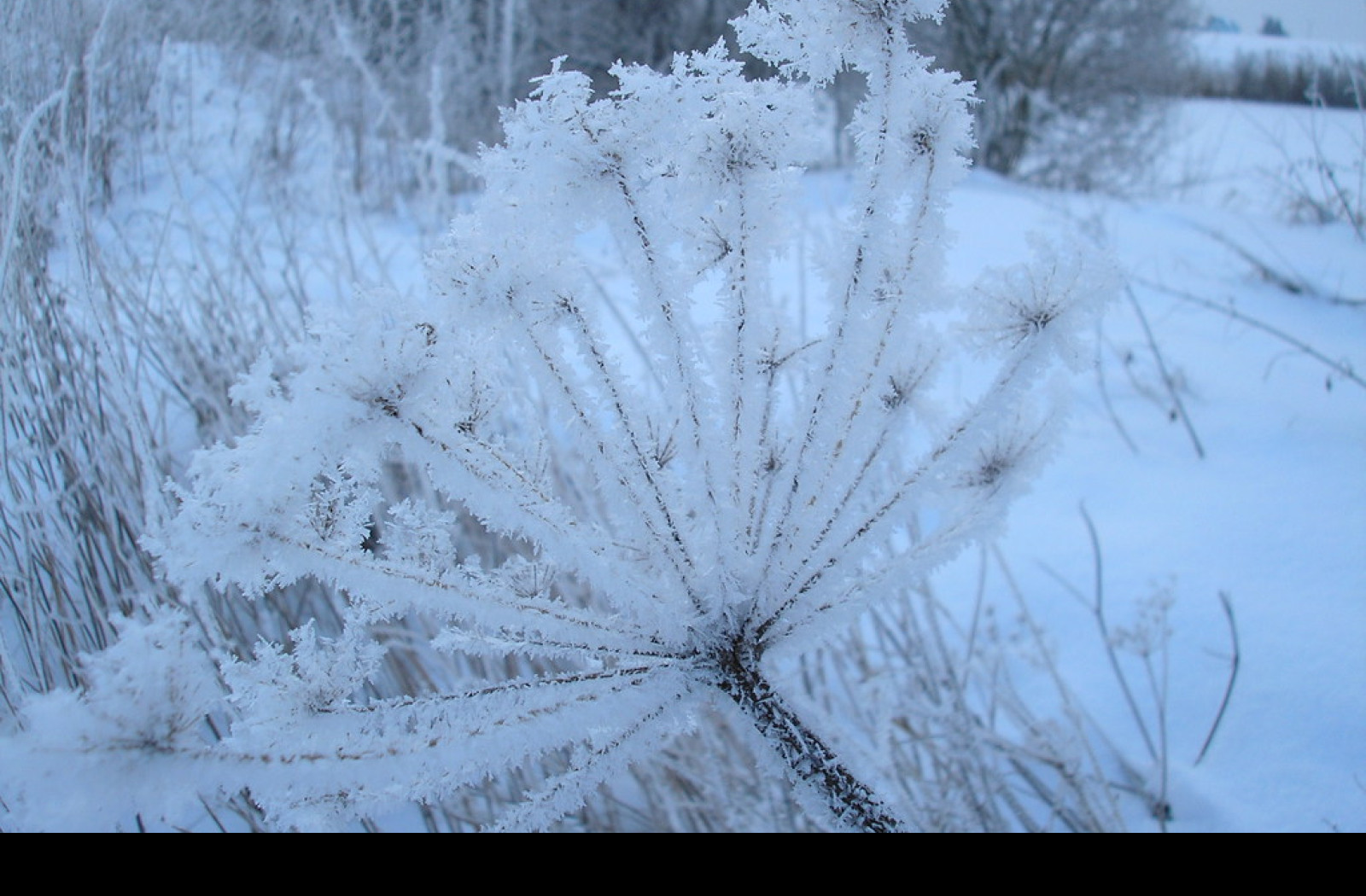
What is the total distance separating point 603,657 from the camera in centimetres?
47

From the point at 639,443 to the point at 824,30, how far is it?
258mm

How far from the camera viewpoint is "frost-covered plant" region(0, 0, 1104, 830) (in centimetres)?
38

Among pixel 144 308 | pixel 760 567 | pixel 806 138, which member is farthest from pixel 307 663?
pixel 144 308

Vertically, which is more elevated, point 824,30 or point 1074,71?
point 1074,71

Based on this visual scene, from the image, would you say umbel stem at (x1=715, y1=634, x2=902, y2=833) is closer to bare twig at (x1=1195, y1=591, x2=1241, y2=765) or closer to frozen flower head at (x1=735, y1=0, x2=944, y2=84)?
frozen flower head at (x1=735, y1=0, x2=944, y2=84)

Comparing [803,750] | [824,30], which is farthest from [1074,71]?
[803,750]

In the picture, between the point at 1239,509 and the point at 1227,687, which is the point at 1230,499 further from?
the point at 1227,687

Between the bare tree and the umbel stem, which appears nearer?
→ the umbel stem

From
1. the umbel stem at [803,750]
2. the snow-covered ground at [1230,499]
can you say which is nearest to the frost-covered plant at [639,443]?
the umbel stem at [803,750]

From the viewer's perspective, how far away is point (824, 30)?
0.42m

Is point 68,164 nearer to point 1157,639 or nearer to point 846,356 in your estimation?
point 846,356

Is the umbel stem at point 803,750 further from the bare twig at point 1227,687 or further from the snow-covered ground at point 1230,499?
the bare twig at point 1227,687

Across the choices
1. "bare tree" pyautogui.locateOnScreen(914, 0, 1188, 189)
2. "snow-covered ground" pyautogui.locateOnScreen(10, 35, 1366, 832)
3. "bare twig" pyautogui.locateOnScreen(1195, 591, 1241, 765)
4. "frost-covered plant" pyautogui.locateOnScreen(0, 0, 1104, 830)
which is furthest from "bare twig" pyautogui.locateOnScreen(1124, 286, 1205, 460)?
"bare tree" pyautogui.locateOnScreen(914, 0, 1188, 189)

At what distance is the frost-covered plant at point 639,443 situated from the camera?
379 millimetres
